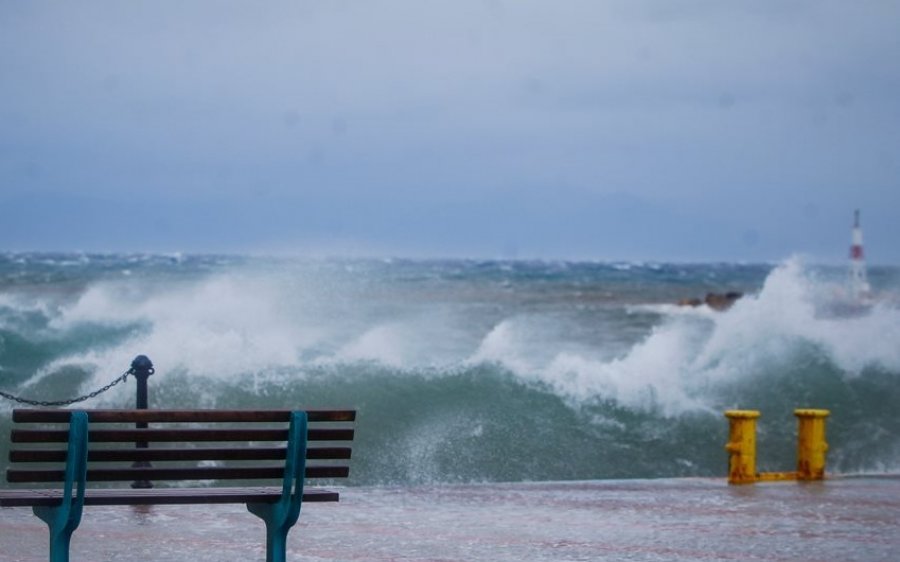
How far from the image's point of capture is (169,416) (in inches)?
290

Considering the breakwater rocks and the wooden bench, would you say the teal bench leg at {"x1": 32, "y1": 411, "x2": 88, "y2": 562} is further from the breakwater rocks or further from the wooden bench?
the breakwater rocks

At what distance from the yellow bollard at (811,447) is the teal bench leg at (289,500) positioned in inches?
256

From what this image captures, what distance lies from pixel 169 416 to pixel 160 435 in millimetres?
104

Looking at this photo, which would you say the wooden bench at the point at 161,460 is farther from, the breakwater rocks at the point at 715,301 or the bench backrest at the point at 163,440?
the breakwater rocks at the point at 715,301

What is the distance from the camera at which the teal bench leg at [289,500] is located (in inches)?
288

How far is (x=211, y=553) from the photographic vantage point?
8891 mm

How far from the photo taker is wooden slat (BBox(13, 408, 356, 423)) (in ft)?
23.3

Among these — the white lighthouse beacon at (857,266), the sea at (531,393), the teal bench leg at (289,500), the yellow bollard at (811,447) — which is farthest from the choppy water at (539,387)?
the white lighthouse beacon at (857,266)

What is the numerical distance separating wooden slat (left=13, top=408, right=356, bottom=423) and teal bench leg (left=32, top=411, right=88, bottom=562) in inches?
4.2

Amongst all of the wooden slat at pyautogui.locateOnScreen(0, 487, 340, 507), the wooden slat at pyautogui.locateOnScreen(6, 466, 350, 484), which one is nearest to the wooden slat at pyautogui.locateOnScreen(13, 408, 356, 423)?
the wooden slat at pyautogui.locateOnScreen(6, 466, 350, 484)

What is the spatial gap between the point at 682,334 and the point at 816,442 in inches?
401

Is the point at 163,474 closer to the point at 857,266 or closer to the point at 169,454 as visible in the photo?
the point at 169,454

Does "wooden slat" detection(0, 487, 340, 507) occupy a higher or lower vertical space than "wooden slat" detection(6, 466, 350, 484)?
lower

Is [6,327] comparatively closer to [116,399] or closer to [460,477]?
[116,399]
